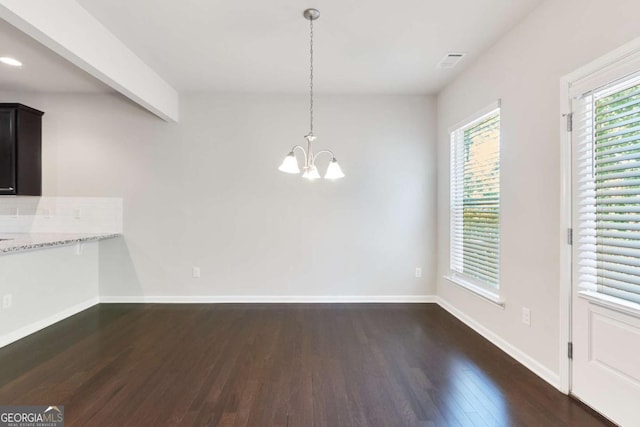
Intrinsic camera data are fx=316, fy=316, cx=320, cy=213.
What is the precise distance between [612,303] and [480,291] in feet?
4.57

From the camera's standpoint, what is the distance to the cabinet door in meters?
3.69

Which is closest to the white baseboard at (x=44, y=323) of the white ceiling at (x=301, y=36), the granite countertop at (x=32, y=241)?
the granite countertop at (x=32, y=241)

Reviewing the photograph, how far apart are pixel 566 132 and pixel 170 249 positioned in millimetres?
4370

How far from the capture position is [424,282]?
4363 millimetres

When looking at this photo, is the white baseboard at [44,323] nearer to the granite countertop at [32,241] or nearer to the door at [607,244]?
the granite countertop at [32,241]

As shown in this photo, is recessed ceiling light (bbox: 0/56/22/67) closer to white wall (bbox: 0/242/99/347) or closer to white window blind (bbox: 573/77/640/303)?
white wall (bbox: 0/242/99/347)

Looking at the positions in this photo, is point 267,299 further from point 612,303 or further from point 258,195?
point 612,303

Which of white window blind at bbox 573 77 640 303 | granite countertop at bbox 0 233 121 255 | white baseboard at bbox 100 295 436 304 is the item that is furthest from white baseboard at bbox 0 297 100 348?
white window blind at bbox 573 77 640 303

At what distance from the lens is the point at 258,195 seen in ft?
14.0

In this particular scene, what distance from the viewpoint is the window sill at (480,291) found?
2.91 metres

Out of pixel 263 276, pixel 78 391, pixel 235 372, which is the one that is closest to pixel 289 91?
pixel 263 276

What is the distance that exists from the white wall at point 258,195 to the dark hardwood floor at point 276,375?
713 millimetres

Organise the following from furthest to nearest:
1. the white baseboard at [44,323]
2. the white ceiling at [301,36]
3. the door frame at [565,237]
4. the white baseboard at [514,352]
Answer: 1. the white baseboard at [44,323]
2. the white ceiling at [301,36]
3. the white baseboard at [514,352]
4. the door frame at [565,237]

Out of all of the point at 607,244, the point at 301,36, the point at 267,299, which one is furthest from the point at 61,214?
the point at 607,244
